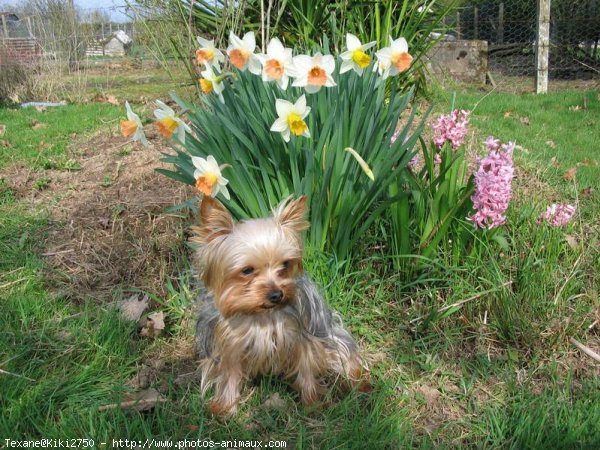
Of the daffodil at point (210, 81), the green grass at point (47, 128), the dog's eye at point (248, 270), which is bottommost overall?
the dog's eye at point (248, 270)

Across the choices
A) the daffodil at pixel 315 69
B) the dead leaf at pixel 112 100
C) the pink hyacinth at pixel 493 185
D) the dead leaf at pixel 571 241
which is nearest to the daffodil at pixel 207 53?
the daffodil at pixel 315 69

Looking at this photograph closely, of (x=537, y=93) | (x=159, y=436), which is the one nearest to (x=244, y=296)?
(x=159, y=436)

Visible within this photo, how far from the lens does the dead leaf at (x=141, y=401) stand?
7.23ft

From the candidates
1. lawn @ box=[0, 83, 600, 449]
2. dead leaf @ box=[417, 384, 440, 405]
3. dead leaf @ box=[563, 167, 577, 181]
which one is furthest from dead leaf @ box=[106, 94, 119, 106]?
dead leaf @ box=[417, 384, 440, 405]

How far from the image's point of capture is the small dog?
2117 mm

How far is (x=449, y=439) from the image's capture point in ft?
6.96

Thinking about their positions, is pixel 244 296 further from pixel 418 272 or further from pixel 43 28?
pixel 43 28

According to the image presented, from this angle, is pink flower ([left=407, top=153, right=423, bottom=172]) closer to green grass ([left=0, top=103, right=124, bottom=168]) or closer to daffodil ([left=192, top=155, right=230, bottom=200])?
daffodil ([left=192, top=155, right=230, bottom=200])

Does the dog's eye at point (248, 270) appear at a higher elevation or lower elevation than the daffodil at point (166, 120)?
lower

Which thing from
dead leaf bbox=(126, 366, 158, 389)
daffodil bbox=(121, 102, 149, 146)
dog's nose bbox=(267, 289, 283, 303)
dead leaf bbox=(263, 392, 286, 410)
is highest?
daffodil bbox=(121, 102, 149, 146)

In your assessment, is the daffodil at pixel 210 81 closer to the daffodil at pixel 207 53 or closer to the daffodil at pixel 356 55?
the daffodil at pixel 207 53

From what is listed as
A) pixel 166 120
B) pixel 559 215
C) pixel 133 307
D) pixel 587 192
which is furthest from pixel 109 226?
pixel 587 192

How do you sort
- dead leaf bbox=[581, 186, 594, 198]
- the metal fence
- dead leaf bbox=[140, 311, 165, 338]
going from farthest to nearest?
the metal fence → dead leaf bbox=[581, 186, 594, 198] → dead leaf bbox=[140, 311, 165, 338]

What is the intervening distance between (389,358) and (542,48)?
8627mm
